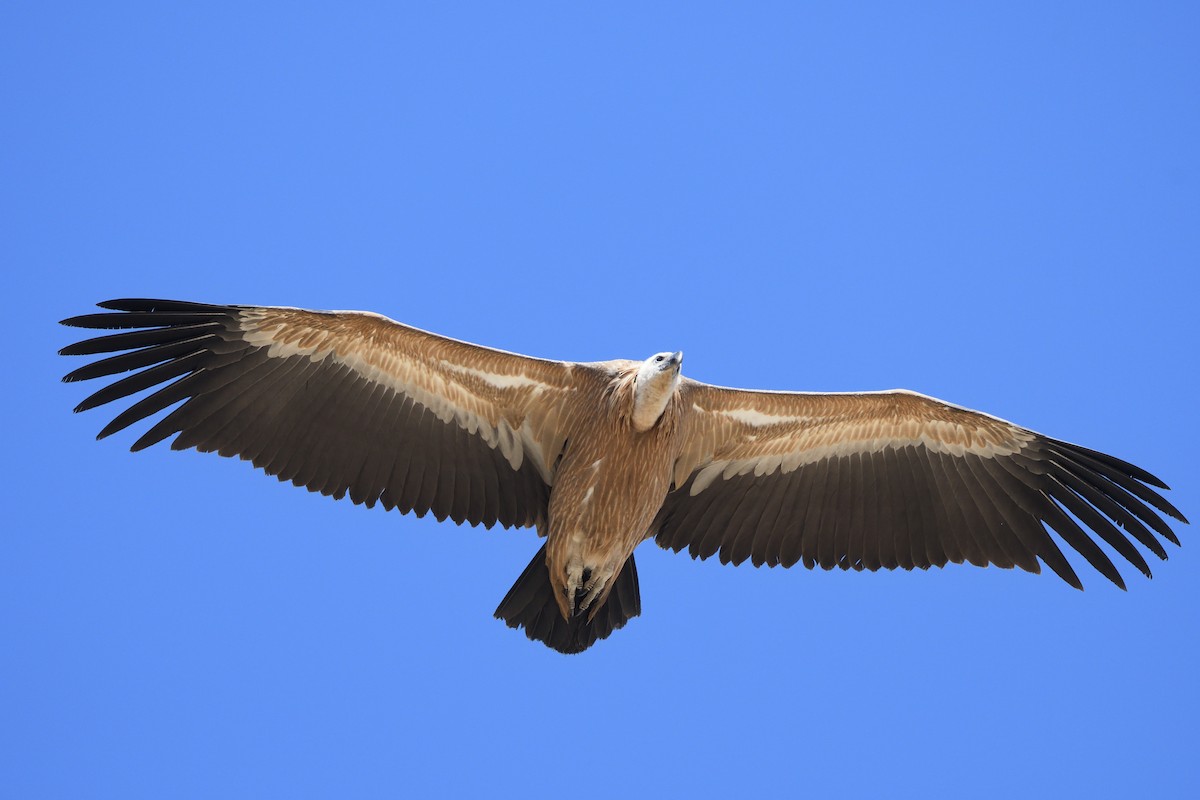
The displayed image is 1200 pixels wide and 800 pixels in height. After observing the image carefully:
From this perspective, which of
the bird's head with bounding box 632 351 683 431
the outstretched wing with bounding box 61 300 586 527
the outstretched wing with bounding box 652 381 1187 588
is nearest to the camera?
the bird's head with bounding box 632 351 683 431

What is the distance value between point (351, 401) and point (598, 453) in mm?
1761

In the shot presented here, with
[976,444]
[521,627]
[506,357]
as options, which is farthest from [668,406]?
[976,444]

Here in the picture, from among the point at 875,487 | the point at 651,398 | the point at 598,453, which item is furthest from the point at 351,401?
the point at 875,487

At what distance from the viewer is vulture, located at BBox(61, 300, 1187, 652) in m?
9.14

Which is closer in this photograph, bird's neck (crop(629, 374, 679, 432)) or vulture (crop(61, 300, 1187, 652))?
bird's neck (crop(629, 374, 679, 432))

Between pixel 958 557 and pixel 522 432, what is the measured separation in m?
3.24

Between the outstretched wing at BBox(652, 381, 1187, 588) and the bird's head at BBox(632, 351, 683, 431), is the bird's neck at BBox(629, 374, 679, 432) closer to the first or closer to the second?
the bird's head at BBox(632, 351, 683, 431)

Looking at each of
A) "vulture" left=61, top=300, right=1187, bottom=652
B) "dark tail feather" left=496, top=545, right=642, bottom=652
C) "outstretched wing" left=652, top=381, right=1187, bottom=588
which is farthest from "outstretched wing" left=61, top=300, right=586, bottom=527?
"outstretched wing" left=652, top=381, right=1187, bottom=588

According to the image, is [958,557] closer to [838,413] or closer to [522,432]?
[838,413]

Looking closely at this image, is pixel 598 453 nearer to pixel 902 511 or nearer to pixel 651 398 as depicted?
pixel 651 398

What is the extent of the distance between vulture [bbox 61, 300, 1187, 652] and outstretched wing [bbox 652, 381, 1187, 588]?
1 centimetres

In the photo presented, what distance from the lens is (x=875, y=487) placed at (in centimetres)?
1016

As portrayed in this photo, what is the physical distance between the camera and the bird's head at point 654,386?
8.70 meters

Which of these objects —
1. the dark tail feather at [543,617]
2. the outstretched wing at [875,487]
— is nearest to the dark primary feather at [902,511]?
the outstretched wing at [875,487]
